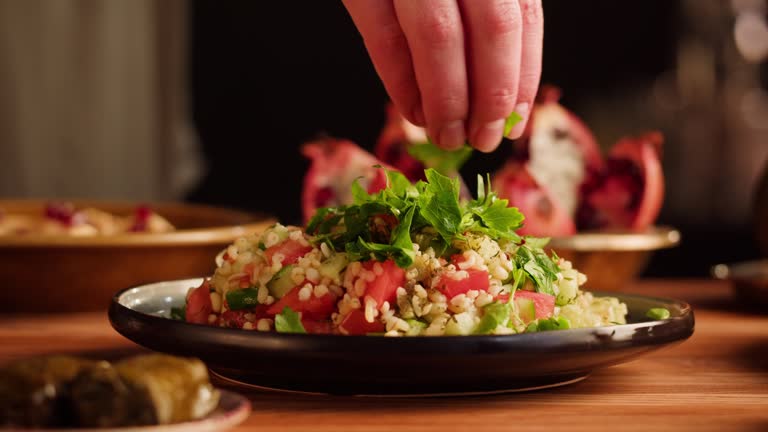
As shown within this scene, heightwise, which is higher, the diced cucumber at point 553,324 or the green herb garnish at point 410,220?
the green herb garnish at point 410,220

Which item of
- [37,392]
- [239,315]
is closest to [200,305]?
[239,315]

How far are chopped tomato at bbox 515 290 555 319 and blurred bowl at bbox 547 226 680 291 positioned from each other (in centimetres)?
63

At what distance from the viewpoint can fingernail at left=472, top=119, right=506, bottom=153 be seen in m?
1.29

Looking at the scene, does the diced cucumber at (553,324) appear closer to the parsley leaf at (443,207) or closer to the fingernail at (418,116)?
the parsley leaf at (443,207)

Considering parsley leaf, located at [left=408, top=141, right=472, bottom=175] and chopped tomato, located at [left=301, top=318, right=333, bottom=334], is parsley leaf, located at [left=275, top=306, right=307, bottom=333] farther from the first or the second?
parsley leaf, located at [left=408, top=141, right=472, bottom=175]

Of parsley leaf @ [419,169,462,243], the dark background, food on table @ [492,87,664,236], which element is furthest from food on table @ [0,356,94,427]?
the dark background

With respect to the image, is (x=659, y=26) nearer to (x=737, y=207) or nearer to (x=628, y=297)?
(x=737, y=207)

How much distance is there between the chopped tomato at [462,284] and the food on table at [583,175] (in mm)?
845

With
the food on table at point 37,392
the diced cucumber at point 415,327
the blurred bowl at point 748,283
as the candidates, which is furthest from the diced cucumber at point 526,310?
the blurred bowl at point 748,283

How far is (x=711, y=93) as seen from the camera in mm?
4531

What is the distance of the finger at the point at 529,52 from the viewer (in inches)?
50.9

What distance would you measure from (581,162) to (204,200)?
2937 mm

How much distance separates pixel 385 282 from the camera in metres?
1.08

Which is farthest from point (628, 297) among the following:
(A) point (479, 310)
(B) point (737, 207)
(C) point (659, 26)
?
(C) point (659, 26)
